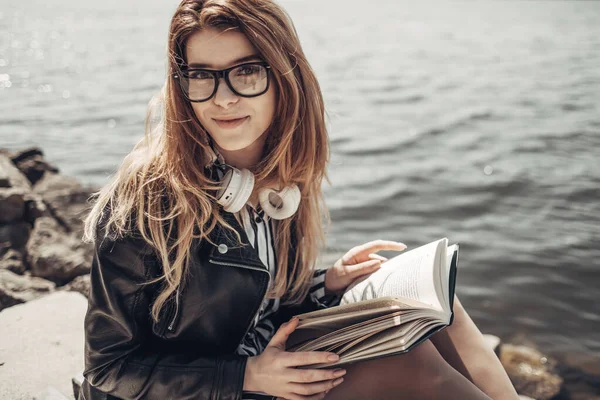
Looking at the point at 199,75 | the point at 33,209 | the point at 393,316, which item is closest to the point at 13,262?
the point at 33,209

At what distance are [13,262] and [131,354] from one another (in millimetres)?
2937

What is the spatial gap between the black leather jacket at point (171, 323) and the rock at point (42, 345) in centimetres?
65

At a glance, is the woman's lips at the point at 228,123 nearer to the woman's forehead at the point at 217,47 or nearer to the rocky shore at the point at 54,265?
the woman's forehead at the point at 217,47

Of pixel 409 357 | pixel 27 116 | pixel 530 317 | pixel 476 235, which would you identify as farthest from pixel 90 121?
pixel 409 357

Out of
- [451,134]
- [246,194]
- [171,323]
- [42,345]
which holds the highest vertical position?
[246,194]

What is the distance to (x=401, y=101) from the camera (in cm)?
1146

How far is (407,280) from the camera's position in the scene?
2.14 m

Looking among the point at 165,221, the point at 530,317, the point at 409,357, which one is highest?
the point at 165,221

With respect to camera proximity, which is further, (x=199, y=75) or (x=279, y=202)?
(x=279, y=202)

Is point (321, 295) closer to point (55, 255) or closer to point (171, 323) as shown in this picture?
point (171, 323)

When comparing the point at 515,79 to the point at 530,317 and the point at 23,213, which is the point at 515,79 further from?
the point at 23,213

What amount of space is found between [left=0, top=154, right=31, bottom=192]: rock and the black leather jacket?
12.5 ft

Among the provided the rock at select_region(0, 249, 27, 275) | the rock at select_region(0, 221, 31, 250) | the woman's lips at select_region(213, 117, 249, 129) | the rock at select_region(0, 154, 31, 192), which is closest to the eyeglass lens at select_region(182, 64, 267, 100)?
the woman's lips at select_region(213, 117, 249, 129)

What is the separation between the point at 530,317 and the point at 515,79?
8.81 meters
